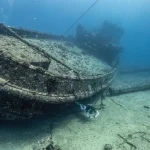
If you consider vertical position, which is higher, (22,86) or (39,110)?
(22,86)

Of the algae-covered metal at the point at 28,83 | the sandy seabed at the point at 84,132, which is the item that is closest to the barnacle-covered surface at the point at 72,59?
the algae-covered metal at the point at 28,83

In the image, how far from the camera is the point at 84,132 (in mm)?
6527

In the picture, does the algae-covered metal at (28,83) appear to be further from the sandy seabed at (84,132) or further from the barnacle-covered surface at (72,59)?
the barnacle-covered surface at (72,59)

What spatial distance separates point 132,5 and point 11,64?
138 meters

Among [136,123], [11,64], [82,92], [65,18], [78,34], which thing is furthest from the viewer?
[65,18]

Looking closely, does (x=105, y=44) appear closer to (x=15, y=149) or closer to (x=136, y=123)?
(x=136, y=123)

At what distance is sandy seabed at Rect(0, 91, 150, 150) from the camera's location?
5.71 metres

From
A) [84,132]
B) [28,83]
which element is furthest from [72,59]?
[28,83]

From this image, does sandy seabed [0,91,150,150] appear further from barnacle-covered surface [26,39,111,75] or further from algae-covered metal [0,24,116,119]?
barnacle-covered surface [26,39,111,75]

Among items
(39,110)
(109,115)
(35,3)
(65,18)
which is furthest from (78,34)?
(35,3)

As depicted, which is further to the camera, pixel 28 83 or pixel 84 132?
pixel 84 132

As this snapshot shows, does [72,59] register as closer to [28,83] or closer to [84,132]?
[84,132]

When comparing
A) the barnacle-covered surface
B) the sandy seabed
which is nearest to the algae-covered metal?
the sandy seabed

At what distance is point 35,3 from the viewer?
133375 millimetres
